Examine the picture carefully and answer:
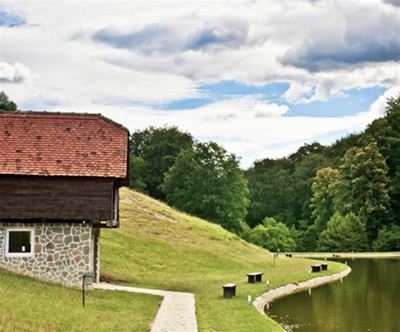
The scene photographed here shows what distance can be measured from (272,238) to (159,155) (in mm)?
24493

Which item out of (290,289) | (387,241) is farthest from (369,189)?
(290,289)

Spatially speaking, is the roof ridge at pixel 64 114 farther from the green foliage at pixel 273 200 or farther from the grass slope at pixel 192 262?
the green foliage at pixel 273 200

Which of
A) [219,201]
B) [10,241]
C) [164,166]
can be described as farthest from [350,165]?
[10,241]

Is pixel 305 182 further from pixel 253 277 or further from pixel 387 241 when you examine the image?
pixel 253 277

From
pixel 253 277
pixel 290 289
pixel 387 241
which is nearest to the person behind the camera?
pixel 290 289

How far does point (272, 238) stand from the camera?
3250 inches

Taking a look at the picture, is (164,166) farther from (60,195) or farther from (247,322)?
(247,322)

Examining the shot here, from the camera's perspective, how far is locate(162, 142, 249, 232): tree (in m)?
80.0

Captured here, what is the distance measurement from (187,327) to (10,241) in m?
12.9

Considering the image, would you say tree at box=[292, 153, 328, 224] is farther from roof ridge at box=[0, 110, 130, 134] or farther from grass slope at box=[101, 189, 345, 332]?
roof ridge at box=[0, 110, 130, 134]

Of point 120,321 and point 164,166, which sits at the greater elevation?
point 164,166

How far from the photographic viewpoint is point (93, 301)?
27328 millimetres

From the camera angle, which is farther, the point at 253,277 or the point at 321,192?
the point at 321,192

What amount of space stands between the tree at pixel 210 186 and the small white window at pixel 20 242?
4817cm
